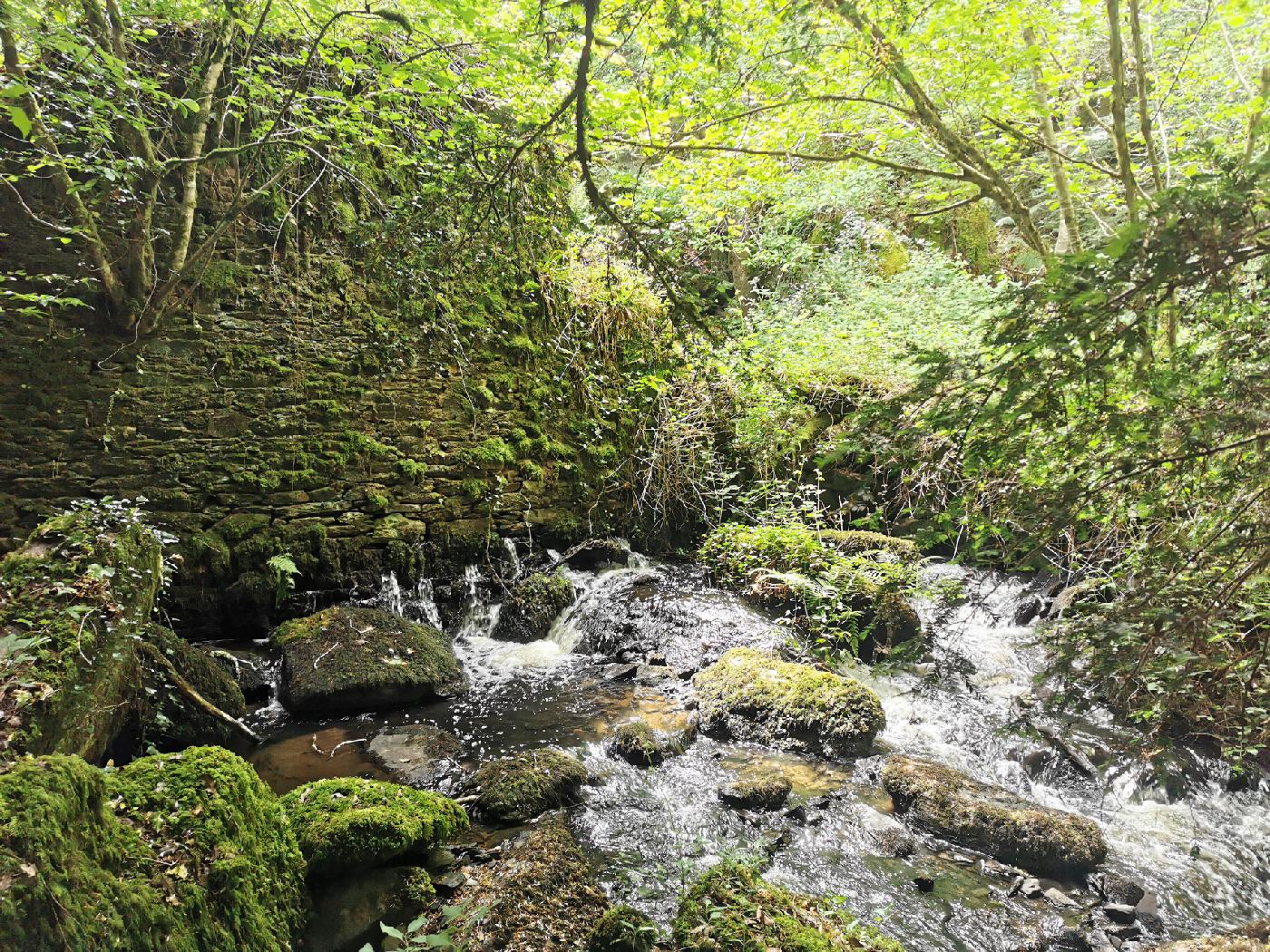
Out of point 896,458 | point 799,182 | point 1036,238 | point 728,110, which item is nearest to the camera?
point 896,458

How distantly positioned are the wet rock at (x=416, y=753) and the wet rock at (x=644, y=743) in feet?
3.79

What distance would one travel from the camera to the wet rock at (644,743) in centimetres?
449

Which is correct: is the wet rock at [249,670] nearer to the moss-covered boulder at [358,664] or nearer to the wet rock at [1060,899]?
the moss-covered boulder at [358,664]

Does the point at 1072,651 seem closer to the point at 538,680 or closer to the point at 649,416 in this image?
the point at 538,680

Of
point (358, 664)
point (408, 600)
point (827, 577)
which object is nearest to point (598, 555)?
point (408, 600)

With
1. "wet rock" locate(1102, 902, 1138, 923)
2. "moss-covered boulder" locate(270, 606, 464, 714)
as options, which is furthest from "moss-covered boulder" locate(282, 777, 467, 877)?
"wet rock" locate(1102, 902, 1138, 923)

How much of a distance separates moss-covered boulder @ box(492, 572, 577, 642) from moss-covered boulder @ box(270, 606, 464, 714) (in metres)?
0.86

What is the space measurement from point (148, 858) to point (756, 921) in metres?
2.16

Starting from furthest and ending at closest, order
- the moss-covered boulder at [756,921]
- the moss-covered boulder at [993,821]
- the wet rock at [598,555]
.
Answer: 1. the wet rock at [598,555]
2. the moss-covered boulder at [993,821]
3. the moss-covered boulder at [756,921]

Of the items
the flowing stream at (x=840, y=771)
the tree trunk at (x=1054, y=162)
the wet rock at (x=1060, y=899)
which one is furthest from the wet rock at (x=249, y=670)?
the tree trunk at (x=1054, y=162)

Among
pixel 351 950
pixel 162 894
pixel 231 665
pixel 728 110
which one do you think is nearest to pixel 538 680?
pixel 231 665

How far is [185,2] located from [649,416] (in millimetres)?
5992

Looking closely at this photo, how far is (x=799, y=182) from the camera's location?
10562 millimetres

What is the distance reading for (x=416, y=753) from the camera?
441cm
